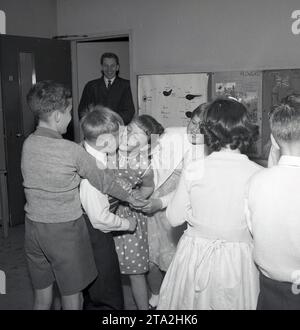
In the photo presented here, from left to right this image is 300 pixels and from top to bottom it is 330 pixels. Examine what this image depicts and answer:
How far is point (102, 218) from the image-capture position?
1.74 metres

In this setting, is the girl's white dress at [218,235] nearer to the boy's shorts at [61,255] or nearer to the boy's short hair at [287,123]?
the boy's short hair at [287,123]

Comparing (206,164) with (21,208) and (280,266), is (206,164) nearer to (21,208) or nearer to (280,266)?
(280,266)

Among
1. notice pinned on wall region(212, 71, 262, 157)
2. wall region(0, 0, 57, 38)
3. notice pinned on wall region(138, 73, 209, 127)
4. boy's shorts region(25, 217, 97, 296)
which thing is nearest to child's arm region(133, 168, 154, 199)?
boy's shorts region(25, 217, 97, 296)

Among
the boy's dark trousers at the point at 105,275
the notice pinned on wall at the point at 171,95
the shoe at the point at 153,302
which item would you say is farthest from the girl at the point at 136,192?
the notice pinned on wall at the point at 171,95

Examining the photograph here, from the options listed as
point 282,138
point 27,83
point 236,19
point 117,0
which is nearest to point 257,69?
point 236,19

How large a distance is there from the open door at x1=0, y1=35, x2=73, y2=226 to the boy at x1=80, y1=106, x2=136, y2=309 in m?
2.41

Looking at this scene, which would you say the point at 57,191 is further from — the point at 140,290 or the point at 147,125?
the point at 140,290

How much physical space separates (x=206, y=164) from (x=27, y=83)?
3.13 metres

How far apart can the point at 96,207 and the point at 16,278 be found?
58.9 inches

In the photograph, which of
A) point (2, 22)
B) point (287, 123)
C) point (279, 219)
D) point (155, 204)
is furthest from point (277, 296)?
point (2, 22)

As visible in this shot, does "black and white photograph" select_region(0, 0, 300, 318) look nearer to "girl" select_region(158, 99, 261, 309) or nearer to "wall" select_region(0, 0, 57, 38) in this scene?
"girl" select_region(158, 99, 261, 309)

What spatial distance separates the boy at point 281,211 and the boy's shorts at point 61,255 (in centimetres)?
69

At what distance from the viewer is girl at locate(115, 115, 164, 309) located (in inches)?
78.0

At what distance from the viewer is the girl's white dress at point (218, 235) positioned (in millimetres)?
1479
